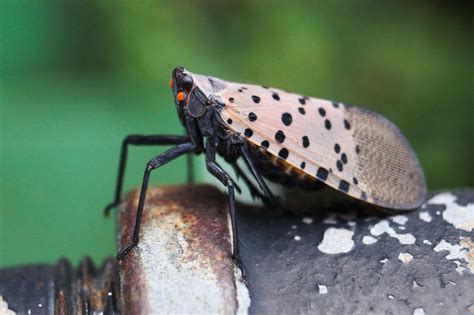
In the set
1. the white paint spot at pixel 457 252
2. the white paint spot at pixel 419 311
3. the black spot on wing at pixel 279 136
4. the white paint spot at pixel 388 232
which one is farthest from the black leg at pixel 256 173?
the white paint spot at pixel 419 311

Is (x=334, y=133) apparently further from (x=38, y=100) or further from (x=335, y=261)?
(x=38, y=100)

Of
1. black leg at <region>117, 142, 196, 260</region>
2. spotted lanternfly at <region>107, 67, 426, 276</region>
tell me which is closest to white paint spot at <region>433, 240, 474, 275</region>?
spotted lanternfly at <region>107, 67, 426, 276</region>

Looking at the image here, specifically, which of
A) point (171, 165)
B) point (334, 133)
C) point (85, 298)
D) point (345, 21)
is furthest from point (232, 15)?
point (85, 298)

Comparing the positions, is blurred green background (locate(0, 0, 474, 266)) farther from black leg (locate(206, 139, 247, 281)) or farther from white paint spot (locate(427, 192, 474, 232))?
white paint spot (locate(427, 192, 474, 232))

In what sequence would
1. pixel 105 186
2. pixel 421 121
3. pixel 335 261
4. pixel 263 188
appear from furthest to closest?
pixel 421 121 → pixel 105 186 → pixel 263 188 → pixel 335 261

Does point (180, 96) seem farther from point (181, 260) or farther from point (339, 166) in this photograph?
point (181, 260)

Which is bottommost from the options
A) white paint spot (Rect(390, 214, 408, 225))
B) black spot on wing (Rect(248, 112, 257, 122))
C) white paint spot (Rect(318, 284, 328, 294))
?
white paint spot (Rect(318, 284, 328, 294))
